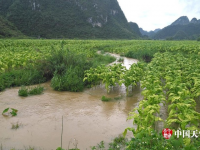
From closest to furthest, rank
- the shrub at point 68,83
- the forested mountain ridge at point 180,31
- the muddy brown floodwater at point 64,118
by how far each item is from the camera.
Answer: the muddy brown floodwater at point 64,118 → the shrub at point 68,83 → the forested mountain ridge at point 180,31

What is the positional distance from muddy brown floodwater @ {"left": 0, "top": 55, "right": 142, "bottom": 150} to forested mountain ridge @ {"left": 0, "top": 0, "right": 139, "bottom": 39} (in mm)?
62986

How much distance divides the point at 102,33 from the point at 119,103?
259ft

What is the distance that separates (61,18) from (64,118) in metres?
79.5

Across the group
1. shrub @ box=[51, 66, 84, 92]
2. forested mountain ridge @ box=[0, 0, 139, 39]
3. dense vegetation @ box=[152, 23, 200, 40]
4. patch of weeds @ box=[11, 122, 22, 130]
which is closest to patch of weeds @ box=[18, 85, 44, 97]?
shrub @ box=[51, 66, 84, 92]

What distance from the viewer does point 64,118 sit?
5.13m

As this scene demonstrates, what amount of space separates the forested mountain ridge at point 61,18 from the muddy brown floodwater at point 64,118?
62986 mm

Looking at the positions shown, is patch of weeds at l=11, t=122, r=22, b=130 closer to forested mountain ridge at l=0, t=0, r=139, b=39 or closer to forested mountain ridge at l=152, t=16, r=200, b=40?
forested mountain ridge at l=0, t=0, r=139, b=39

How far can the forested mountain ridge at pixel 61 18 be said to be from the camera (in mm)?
69812

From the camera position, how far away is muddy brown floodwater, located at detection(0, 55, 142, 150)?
13.2ft

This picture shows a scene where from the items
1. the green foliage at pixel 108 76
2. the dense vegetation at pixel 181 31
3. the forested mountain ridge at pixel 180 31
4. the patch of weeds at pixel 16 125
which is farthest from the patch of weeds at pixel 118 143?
the dense vegetation at pixel 181 31

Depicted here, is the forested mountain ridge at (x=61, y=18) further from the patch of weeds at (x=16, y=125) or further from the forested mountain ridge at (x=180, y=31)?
the patch of weeds at (x=16, y=125)

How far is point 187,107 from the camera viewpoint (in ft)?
12.1

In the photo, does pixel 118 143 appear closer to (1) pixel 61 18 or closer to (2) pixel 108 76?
(2) pixel 108 76

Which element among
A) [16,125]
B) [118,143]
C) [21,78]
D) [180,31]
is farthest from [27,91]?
[180,31]
